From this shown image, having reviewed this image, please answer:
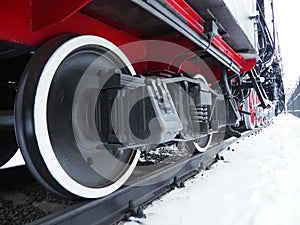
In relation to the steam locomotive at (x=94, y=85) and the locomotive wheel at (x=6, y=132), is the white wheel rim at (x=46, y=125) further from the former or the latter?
the locomotive wheel at (x=6, y=132)

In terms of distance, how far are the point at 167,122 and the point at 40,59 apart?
73 cm

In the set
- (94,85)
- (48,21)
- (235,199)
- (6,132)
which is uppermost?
(48,21)

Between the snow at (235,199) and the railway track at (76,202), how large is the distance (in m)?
0.08

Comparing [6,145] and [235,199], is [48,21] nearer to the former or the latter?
[6,145]

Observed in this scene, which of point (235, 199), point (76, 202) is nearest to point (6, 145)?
point (76, 202)

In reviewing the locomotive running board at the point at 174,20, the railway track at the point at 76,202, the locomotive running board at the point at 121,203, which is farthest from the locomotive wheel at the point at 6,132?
the locomotive running board at the point at 174,20

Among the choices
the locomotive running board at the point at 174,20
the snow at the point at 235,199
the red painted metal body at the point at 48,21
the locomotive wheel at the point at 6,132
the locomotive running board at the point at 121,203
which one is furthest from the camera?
the locomotive wheel at the point at 6,132

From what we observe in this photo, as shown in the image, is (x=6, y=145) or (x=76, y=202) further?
(x=6, y=145)

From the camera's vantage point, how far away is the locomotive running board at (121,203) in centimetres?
122

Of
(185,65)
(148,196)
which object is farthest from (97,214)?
(185,65)

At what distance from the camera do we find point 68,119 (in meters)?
1.38

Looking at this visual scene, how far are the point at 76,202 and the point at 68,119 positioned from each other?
0.49 metres

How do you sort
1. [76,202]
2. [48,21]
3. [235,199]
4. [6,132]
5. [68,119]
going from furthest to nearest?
1. [6,132]
2. [235,199]
3. [76,202]
4. [68,119]
5. [48,21]

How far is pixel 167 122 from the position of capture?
5.03ft
